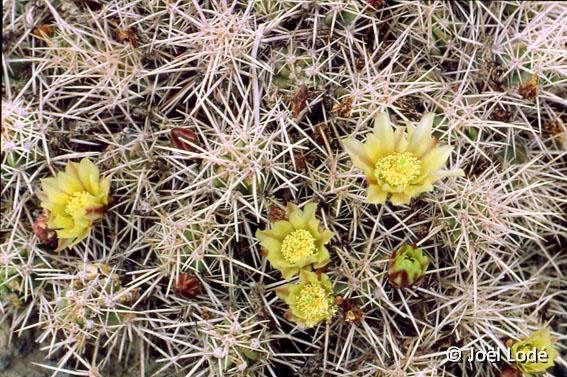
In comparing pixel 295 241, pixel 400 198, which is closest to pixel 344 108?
pixel 400 198

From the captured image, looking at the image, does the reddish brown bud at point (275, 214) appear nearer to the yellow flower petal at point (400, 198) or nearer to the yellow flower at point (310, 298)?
the yellow flower at point (310, 298)

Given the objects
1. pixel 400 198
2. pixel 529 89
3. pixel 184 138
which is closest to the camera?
pixel 400 198

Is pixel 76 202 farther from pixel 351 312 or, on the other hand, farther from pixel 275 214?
pixel 351 312

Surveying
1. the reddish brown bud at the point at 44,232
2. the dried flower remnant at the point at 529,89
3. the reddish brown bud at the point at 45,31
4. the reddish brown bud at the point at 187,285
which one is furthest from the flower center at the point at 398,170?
the reddish brown bud at the point at 45,31

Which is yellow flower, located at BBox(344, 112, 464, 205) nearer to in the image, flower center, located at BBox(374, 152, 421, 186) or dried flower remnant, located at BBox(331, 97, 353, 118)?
flower center, located at BBox(374, 152, 421, 186)

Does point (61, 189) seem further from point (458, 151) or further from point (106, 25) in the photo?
point (458, 151)

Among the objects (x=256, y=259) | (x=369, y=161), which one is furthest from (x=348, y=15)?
(x=256, y=259)
